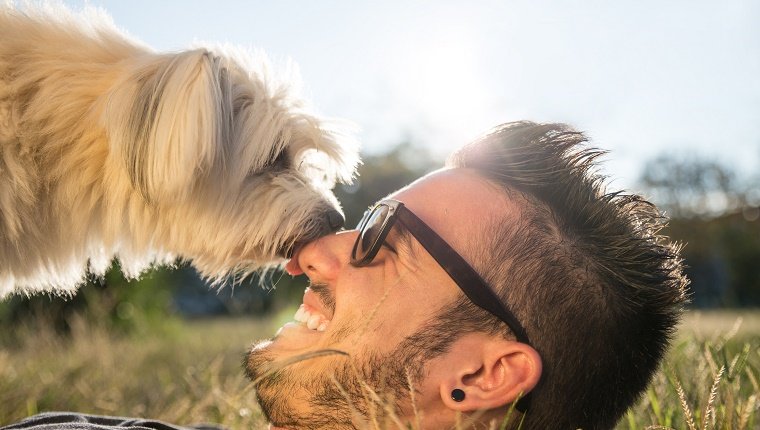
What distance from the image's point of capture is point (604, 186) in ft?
9.64

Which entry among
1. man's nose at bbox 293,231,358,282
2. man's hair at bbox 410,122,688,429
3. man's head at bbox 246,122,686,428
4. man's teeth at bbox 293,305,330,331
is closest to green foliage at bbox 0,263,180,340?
man's nose at bbox 293,231,358,282

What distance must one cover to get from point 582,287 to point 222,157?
5.82 ft

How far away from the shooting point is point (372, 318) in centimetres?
266

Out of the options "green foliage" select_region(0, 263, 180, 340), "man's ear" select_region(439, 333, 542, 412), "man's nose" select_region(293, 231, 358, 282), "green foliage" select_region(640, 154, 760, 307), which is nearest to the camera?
"man's ear" select_region(439, 333, 542, 412)

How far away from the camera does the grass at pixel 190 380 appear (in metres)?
2.62

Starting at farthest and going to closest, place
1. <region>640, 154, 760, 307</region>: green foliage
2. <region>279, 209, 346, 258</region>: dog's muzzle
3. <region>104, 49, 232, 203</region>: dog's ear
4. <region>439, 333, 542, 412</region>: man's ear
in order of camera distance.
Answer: <region>640, 154, 760, 307</region>: green foliage
<region>279, 209, 346, 258</region>: dog's muzzle
<region>104, 49, 232, 203</region>: dog's ear
<region>439, 333, 542, 412</region>: man's ear

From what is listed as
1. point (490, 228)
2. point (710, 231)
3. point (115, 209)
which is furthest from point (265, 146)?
point (710, 231)

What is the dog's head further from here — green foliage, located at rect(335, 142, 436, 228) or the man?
green foliage, located at rect(335, 142, 436, 228)

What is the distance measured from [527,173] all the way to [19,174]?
7.15 ft

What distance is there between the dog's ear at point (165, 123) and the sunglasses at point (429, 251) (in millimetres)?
816

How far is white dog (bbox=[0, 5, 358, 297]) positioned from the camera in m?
3.15

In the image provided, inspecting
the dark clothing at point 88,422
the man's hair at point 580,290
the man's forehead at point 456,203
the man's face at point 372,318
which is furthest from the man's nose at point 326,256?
the dark clothing at point 88,422

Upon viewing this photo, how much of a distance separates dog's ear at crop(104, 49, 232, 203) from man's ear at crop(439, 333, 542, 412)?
144 cm

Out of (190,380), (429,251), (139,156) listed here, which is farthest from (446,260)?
(190,380)
